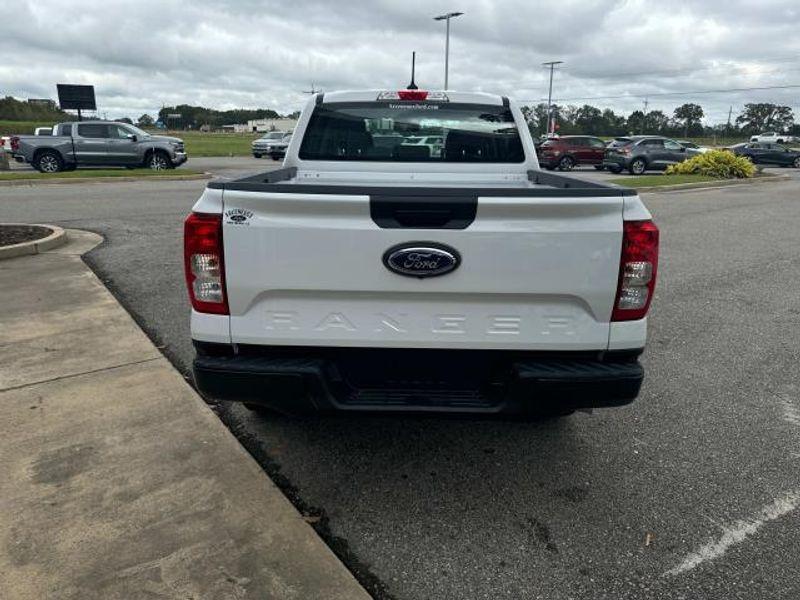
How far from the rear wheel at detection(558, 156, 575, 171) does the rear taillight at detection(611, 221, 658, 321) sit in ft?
89.8

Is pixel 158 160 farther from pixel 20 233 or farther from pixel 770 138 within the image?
pixel 770 138

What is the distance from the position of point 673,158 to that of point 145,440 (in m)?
27.8

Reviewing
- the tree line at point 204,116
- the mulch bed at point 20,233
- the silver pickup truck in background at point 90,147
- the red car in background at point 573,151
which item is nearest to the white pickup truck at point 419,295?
the mulch bed at point 20,233

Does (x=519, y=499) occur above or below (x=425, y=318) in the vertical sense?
below

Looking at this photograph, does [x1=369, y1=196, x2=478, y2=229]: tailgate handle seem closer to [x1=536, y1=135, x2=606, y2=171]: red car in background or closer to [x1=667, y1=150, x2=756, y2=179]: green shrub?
[x1=667, y1=150, x2=756, y2=179]: green shrub

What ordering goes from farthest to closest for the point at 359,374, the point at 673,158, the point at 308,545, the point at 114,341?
the point at 673,158 → the point at 114,341 → the point at 359,374 → the point at 308,545

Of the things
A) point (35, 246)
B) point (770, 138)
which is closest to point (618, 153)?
point (35, 246)

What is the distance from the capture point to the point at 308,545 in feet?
8.30

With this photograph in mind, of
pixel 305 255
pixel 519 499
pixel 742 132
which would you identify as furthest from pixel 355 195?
pixel 742 132

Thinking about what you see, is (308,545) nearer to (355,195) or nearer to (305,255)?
(305,255)

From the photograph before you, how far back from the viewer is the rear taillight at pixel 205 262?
245 centimetres

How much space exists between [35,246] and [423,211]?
7075mm

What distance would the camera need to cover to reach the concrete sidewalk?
7.66 feet

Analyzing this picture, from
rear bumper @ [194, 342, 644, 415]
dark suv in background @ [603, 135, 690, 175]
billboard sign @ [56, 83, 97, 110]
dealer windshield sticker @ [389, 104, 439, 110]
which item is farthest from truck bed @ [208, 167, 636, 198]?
billboard sign @ [56, 83, 97, 110]
